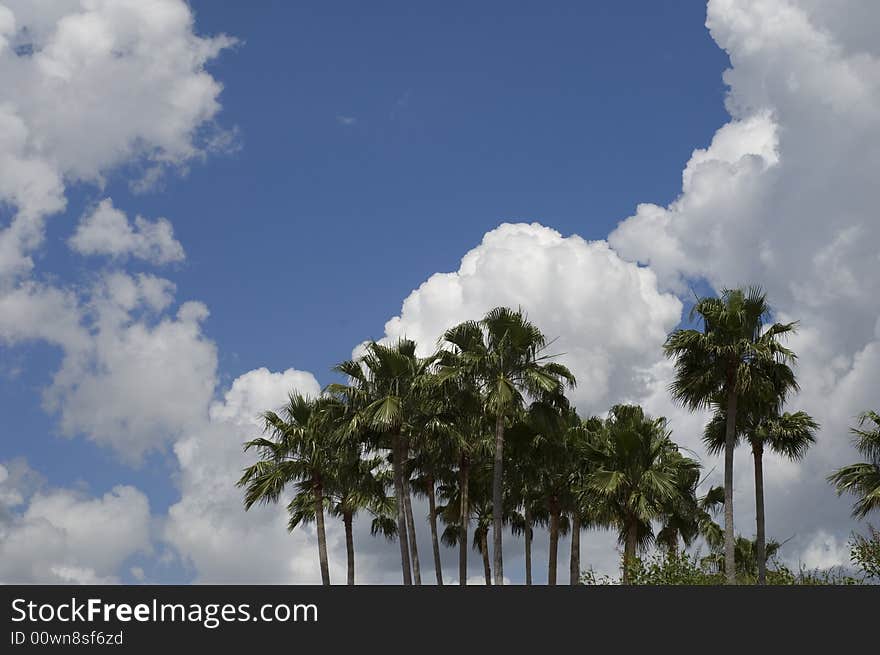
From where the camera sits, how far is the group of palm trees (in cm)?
3622

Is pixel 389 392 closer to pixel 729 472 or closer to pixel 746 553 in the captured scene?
pixel 729 472

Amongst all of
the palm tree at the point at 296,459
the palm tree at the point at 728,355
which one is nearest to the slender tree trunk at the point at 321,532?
the palm tree at the point at 296,459

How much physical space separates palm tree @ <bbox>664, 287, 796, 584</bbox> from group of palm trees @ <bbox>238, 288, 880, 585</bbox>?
2.1 inches

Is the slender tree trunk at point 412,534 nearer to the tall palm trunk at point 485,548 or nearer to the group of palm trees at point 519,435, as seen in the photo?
the group of palm trees at point 519,435

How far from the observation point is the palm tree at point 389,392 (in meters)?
37.5

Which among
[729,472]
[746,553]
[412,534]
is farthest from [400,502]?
[746,553]

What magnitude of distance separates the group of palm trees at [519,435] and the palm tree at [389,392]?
0.17ft

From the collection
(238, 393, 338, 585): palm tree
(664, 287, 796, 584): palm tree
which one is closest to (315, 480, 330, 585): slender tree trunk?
(238, 393, 338, 585): palm tree

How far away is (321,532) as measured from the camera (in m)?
43.7
